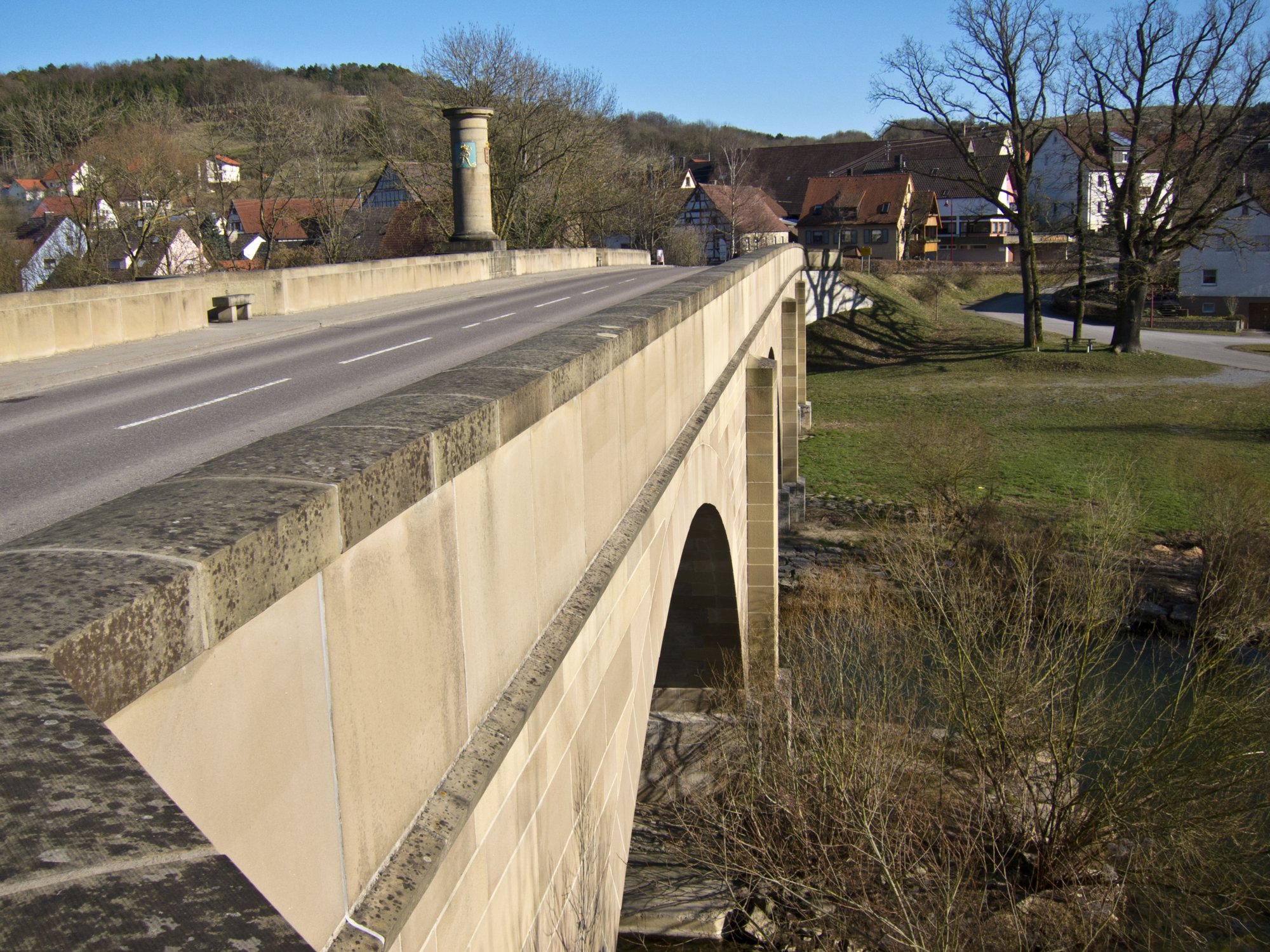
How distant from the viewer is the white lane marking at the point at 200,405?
9.18m

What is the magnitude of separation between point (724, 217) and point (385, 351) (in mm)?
70001

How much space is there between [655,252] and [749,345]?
38454 mm

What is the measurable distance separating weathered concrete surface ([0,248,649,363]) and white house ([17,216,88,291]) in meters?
12.8

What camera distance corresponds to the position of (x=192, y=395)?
10.8 meters

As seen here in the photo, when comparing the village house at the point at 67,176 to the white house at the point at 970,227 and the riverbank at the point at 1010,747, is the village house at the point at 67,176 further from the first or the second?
the white house at the point at 970,227

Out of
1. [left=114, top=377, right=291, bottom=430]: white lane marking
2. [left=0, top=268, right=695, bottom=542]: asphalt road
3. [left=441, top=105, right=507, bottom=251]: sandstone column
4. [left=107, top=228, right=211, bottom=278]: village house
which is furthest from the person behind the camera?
[left=107, top=228, right=211, bottom=278]: village house

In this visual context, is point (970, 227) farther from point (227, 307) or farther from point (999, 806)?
point (999, 806)

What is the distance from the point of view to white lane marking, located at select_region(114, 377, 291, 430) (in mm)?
9180

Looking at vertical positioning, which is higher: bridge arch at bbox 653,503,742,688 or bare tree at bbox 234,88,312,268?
bare tree at bbox 234,88,312,268

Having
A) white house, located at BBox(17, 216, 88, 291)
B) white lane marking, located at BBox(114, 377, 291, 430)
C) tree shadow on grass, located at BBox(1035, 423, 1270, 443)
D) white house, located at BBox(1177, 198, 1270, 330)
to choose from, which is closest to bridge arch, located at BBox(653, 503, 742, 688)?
white lane marking, located at BBox(114, 377, 291, 430)

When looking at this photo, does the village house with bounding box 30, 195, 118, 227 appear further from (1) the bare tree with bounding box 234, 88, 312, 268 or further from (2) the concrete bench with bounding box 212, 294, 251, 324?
(2) the concrete bench with bounding box 212, 294, 251, 324

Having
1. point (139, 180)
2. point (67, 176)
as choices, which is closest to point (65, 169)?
point (67, 176)

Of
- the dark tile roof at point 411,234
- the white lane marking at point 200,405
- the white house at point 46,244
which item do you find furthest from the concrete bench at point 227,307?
the dark tile roof at point 411,234

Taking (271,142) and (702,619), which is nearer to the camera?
(702,619)
